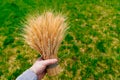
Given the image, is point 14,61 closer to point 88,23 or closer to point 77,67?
point 77,67

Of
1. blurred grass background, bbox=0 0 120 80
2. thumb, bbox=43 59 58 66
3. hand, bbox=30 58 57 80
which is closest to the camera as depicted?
hand, bbox=30 58 57 80

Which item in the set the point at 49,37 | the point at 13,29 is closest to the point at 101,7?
the point at 13,29

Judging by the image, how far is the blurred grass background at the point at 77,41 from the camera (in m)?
5.45

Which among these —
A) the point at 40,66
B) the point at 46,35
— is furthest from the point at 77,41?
the point at 40,66

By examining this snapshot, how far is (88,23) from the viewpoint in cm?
671

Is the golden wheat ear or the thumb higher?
the golden wheat ear

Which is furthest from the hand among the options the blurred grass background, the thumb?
the blurred grass background

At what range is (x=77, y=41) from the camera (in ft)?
20.1

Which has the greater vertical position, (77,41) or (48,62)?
(48,62)

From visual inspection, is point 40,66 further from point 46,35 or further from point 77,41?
point 77,41

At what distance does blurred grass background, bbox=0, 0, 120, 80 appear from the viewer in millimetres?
5453

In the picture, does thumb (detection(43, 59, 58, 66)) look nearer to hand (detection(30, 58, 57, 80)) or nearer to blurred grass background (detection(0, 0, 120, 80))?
hand (detection(30, 58, 57, 80))

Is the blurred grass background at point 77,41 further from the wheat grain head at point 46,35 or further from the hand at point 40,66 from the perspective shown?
the hand at point 40,66

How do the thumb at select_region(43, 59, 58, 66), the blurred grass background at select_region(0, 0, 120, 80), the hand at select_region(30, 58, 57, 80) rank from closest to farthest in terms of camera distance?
the hand at select_region(30, 58, 57, 80), the thumb at select_region(43, 59, 58, 66), the blurred grass background at select_region(0, 0, 120, 80)
